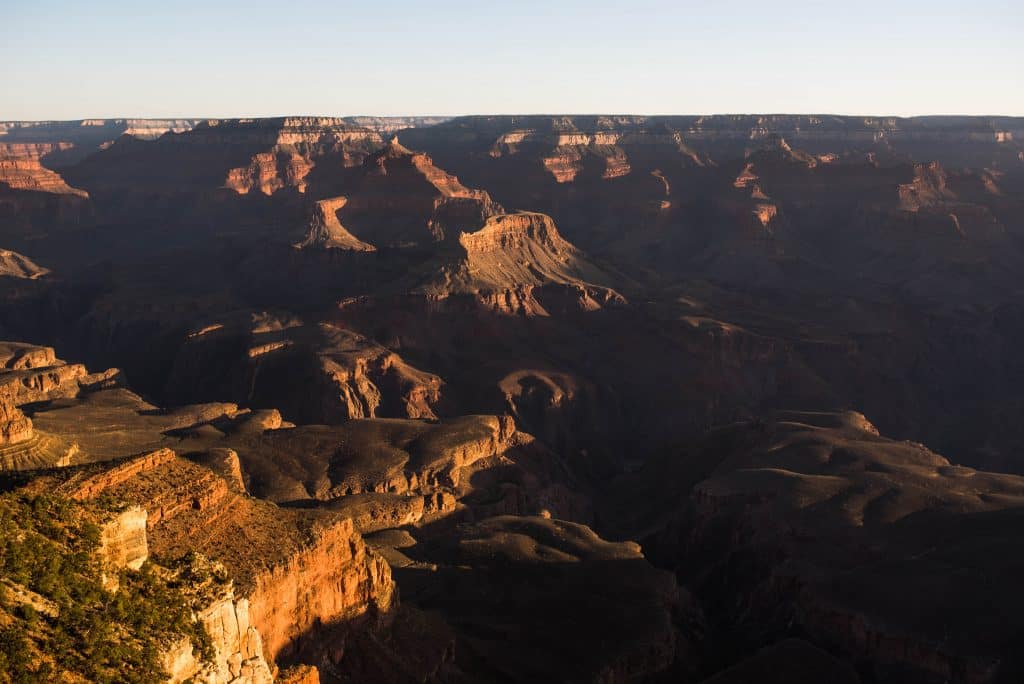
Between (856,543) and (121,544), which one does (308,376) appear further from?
(121,544)

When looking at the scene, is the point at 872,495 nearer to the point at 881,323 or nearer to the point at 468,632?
the point at 468,632

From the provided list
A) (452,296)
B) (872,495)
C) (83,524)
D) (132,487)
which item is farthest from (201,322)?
(83,524)

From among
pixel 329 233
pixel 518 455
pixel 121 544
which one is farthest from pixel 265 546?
pixel 329 233

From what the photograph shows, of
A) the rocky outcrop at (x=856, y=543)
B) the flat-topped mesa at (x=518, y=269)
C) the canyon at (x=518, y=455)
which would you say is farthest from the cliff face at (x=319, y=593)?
the flat-topped mesa at (x=518, y=269)

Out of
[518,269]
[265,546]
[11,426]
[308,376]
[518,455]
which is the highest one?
[265,546]

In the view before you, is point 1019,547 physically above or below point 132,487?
below

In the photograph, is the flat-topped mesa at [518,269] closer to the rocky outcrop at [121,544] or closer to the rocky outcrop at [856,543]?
the rocky outcrop at [856,543]

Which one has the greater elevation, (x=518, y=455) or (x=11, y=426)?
(x=11, y=426)
